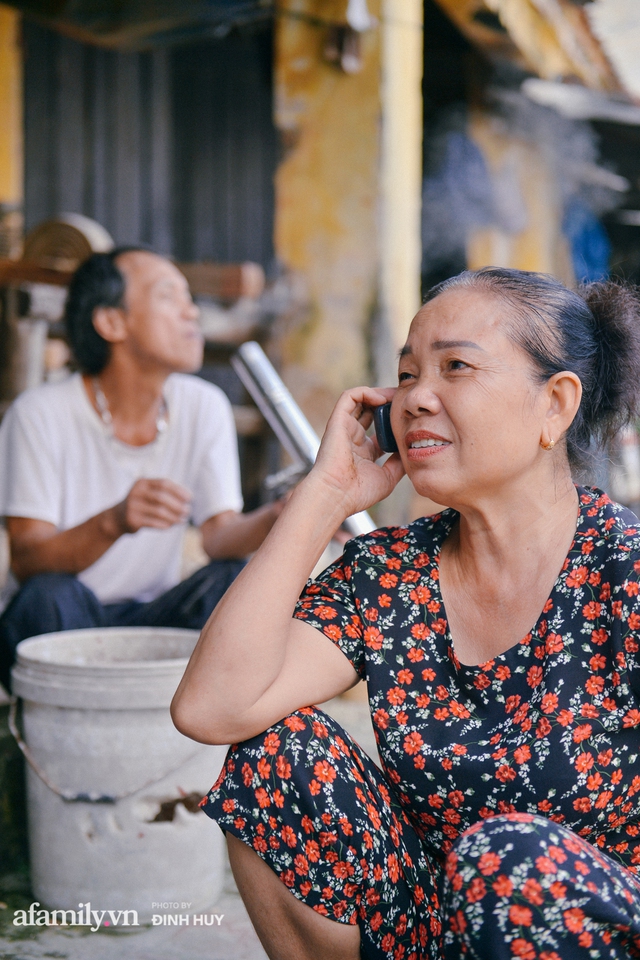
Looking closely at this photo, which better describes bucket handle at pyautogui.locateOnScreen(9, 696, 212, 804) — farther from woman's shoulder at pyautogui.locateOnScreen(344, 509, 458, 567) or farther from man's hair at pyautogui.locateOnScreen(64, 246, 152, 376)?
man's hair at pyautogui.locateOnScreen(64, 246, 152, 376)

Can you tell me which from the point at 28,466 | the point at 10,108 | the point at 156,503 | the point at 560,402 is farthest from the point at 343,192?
the point at 560,402

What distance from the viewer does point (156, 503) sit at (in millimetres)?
2553

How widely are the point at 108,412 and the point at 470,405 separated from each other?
1.79 m

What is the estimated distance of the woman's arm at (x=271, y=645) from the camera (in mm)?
1685

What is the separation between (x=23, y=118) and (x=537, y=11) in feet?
11.1

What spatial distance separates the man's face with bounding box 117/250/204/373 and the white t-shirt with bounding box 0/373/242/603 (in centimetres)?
17

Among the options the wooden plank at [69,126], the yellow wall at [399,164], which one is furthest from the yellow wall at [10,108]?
the yellow wall at [399,164]

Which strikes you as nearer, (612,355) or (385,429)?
(612,355)

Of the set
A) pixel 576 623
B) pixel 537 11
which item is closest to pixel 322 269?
pixel 537 11

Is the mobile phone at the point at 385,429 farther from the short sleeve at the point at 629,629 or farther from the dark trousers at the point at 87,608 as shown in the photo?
the dark trousers at the point at 87,608

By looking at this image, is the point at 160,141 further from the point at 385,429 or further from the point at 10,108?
the point at 385,429

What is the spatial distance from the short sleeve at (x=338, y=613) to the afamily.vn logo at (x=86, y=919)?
997 millimetres

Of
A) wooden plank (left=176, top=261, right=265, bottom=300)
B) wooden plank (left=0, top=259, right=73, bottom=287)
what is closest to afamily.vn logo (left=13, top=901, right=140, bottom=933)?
A: wooden plank (left=0, top=259, right=73, bottom=287)

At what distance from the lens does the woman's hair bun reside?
73.1 inches
